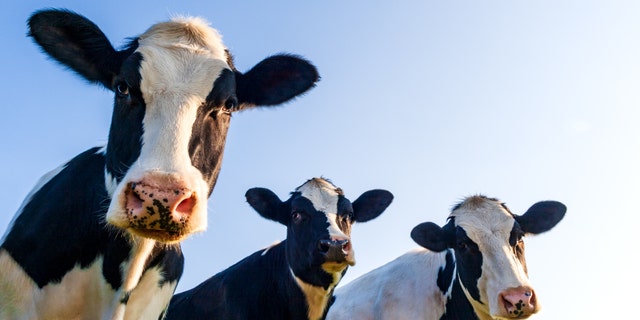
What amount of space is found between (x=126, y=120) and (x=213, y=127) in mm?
526

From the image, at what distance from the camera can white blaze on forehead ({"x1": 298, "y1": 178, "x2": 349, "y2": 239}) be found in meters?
8.93

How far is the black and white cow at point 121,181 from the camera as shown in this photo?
3.96 metres

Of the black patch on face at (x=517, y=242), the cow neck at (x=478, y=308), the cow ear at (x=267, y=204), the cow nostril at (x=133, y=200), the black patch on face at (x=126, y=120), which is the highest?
the black patch on face at (x=126, y=120)

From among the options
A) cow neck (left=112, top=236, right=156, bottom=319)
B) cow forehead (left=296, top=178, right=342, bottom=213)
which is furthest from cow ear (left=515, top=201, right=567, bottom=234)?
cow neck (left=112, top=236, right=156, bottom=319)

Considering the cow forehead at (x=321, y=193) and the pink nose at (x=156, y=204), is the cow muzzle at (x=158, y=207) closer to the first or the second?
the pink nose at (x=156, y=204)

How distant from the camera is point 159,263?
15.8ft

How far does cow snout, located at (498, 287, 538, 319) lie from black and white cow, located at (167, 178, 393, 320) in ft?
5.74

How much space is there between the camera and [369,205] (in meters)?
10.4

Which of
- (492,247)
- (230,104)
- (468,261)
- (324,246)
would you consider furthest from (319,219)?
(230,104)

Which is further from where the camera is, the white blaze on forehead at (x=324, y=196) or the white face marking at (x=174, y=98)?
the white blaze on forehead at (x=324, y=196)

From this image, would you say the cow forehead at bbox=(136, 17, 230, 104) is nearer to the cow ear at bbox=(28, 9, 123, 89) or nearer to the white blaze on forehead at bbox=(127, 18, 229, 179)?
the white blaze on forehead at bbox=(127, 18, 229, 179)

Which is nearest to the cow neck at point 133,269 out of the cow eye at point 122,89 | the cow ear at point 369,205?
the cow eye at point 122,89

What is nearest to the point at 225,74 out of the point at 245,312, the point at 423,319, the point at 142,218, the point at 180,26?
the point at 180,26

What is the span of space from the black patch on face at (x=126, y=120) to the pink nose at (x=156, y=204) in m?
0.49
